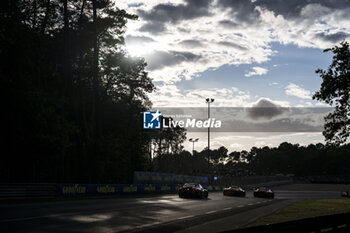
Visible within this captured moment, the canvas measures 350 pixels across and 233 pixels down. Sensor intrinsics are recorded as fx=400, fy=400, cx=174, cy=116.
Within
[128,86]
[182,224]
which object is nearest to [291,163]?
[128,86]

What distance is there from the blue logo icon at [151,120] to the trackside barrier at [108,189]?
6950mm

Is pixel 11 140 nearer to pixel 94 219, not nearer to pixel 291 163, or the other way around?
pixel 94 219

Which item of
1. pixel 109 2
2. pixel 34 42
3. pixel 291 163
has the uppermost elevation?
pixel 109 2

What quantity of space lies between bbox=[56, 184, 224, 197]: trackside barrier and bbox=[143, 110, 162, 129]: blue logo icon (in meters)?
6.95

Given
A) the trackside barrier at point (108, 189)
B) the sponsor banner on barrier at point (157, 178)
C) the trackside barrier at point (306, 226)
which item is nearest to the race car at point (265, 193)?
the trackside barrier at point (108, 189)

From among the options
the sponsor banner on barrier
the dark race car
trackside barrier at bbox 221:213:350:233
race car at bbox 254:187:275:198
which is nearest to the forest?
the sponsor banner on barrier

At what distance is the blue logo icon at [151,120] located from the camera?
45.9 metres

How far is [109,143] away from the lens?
4053 cm

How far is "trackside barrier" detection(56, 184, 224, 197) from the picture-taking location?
90.5 ft

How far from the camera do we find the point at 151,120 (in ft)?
153

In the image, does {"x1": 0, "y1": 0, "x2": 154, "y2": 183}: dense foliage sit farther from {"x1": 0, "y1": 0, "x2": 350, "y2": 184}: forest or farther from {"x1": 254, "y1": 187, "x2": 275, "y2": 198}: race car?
{"x1": 254, "y1": 187, "x2": 275, "y2": 198}: race car

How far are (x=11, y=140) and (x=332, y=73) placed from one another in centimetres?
2369

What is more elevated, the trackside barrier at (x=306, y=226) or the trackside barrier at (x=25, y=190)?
the trackside barrier at (x=306, y=226)

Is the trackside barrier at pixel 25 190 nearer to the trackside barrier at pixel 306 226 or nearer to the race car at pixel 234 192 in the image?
the trackside barrier at pixel 306 226
